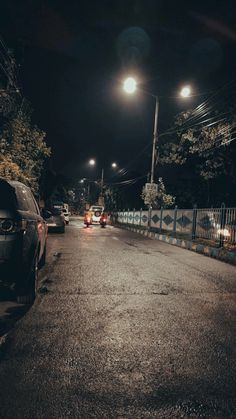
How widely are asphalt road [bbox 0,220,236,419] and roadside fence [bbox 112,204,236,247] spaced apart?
268 inches

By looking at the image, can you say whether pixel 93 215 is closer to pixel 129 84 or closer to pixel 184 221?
pixel 129 84

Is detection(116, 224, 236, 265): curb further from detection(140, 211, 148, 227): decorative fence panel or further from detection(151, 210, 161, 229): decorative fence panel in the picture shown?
detection(140, 211, 148, 227): decorative fence panel

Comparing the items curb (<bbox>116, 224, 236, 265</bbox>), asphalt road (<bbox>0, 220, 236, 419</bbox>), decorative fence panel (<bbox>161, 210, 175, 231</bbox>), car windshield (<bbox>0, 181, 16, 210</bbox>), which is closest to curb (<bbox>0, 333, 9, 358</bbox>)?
asphalt road (<bbox>0, 220, 236, 419</bbox>)

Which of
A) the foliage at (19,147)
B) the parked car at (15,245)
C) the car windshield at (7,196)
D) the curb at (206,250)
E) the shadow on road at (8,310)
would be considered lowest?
the shadow on road at (8,310)

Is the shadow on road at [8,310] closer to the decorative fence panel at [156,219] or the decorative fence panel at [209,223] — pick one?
the decorative fence panel at [209,223]

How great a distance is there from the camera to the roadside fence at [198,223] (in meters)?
13.3

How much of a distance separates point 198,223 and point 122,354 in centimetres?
1324

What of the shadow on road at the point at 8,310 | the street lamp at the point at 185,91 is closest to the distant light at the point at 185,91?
the street lamp at the point at 185,91

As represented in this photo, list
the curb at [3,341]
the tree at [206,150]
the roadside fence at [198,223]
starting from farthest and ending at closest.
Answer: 1. the tree at [206,150]
2. the roadside fence at [198,223]
3. the curb at [3,341]

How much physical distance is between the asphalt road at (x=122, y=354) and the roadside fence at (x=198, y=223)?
22.4ft

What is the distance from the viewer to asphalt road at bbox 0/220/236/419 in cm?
255

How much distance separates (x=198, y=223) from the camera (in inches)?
637

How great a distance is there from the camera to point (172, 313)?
196 inches

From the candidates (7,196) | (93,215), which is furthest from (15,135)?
(93,215)
